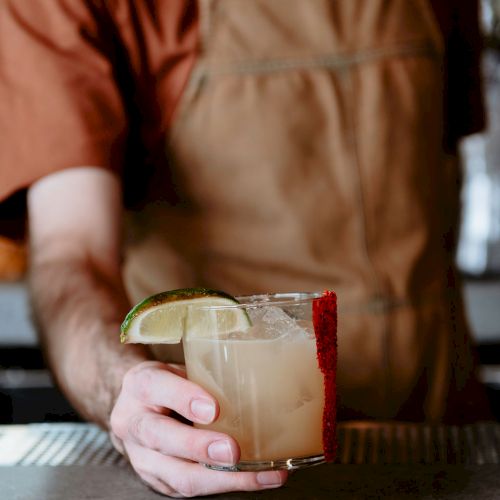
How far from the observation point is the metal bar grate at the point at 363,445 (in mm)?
1092

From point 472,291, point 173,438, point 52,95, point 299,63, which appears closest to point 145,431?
point 173,438

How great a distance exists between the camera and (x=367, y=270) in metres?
1.55

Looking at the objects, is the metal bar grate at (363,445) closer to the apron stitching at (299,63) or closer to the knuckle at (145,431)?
the knuckle at (145,431)

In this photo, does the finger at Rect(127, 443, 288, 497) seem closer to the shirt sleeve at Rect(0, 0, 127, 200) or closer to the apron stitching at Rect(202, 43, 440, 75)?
the shirt sleeve at Rect(0, 0, 127, 200)

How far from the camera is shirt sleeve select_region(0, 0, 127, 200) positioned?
1385 millimetres

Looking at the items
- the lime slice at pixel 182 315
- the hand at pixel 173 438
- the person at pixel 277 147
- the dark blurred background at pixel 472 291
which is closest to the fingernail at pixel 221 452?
the hand at pixel 173 438

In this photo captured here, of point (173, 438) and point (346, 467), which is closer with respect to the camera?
point (173, 438)

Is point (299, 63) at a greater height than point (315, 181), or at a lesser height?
greater

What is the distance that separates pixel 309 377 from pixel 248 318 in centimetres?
9

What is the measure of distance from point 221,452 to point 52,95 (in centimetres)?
75

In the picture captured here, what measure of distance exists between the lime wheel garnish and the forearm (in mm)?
250

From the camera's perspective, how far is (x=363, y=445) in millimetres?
1158

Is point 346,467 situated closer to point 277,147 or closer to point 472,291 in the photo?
point 277,147

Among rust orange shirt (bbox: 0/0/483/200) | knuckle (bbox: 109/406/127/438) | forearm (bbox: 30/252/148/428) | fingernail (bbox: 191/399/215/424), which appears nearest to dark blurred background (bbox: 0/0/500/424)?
rust orange shirt (bbox: 0/0/483/200)
